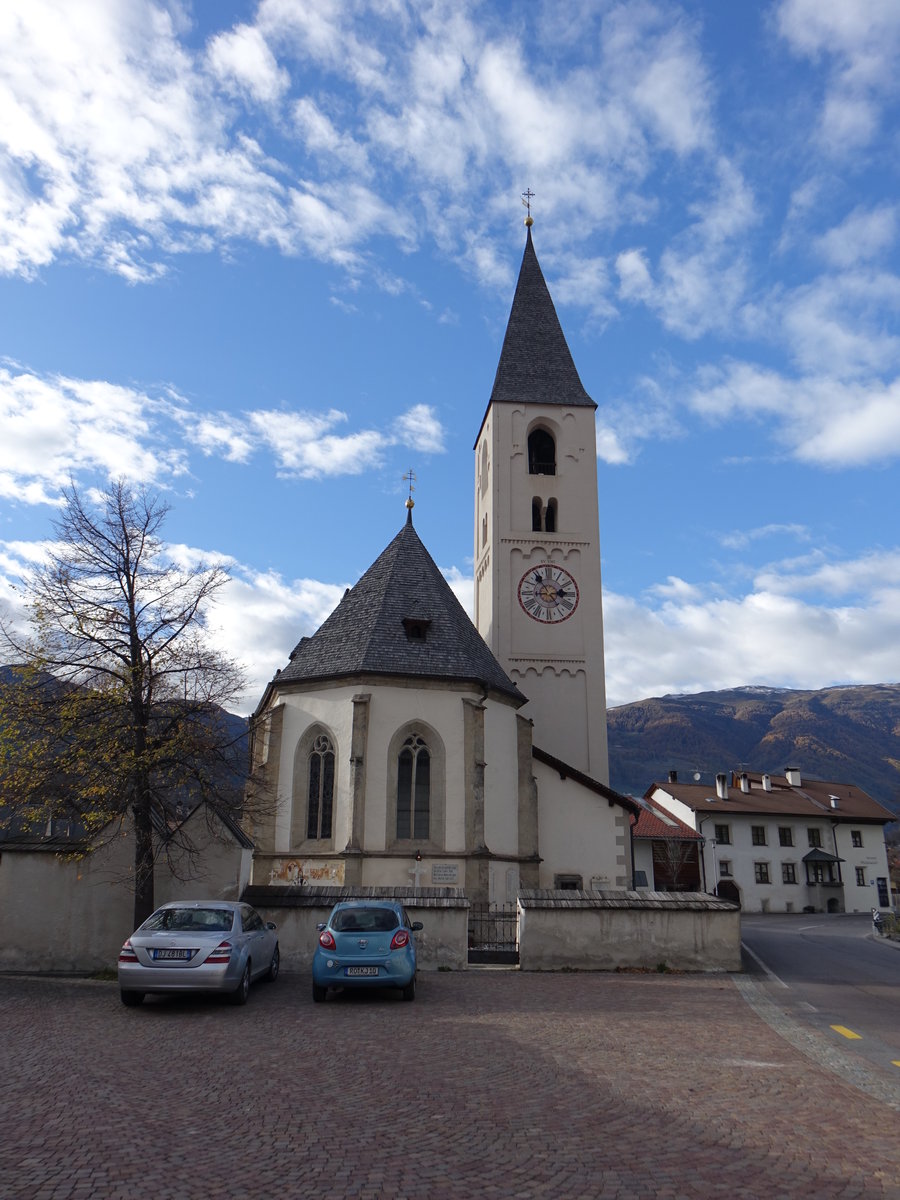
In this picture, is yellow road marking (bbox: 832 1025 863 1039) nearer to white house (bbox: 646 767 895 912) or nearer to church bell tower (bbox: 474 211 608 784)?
church bell tower (bbox: 474 211 608 784)

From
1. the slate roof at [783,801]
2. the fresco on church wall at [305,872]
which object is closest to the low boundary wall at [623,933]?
the fresco on church wall at [305,872]

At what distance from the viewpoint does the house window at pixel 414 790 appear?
26.0 m

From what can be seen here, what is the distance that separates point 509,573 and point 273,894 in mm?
21016

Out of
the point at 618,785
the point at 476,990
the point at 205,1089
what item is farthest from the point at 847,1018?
the point at 618,785

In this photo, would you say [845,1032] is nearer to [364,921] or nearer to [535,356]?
[364,921]

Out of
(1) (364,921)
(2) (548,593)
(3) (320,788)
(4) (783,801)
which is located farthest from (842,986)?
(4) (783,801)

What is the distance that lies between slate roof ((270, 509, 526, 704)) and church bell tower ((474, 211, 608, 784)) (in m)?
6.01

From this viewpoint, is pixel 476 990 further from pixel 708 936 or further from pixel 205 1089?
pixel 205 1089

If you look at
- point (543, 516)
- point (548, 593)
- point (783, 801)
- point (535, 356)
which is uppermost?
point (535, 356)

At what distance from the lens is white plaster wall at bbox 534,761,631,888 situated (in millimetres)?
29812

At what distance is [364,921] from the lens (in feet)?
47.1

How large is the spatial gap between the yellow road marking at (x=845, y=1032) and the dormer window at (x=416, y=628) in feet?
57.2

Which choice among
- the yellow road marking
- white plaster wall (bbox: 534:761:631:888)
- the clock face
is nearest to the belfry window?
the clock face

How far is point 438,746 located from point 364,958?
13.0 m
